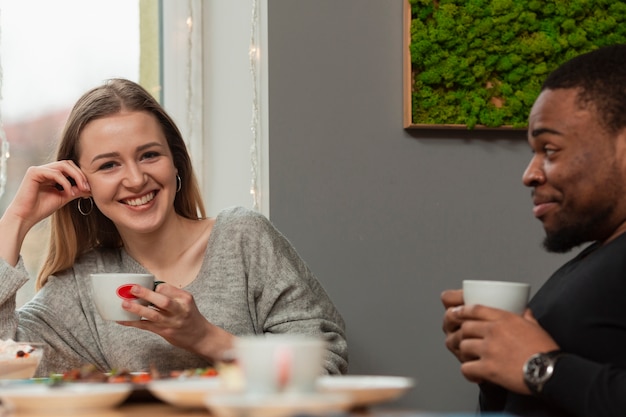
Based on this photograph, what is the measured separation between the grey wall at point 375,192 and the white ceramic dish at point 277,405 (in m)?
1.61

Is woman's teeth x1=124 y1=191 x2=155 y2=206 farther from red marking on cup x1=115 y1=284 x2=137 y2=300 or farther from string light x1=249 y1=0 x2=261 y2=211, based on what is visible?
string light x1=249 y1=0 x2=261 y2=211

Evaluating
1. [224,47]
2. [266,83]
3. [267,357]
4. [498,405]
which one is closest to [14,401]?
[267,357]

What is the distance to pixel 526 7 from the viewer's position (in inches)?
101

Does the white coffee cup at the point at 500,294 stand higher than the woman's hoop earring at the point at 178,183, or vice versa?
the woman's hoop earring at the point at 178,183

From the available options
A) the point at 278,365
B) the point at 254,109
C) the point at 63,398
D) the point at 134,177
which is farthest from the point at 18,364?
the point at 254,109

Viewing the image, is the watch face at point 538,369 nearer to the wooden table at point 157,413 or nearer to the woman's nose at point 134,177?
the wooden table at point 157,413

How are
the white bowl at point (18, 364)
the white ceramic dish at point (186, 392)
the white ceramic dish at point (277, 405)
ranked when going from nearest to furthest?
the white ceramic dish at point (277, 405), the white ceramic dish at point (186, 392), the white bowl at point (18, 364)

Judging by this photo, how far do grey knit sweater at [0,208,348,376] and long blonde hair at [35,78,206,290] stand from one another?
50 mm

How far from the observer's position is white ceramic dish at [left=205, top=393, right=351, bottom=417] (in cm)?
78

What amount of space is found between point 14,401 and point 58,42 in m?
1.93

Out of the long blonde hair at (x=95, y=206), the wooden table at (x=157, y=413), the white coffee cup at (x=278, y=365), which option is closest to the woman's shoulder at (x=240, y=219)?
the long blonde hair at (x=95, y=206)

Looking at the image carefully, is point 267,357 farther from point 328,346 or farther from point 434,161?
point 434,161

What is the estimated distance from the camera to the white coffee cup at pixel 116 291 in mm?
1490

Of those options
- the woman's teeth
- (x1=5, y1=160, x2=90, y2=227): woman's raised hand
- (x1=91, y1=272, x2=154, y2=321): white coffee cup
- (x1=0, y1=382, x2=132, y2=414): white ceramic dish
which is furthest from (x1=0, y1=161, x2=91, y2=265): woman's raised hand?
(x1=0, y1=382, x2=132, y2=414): white ceramic dish
